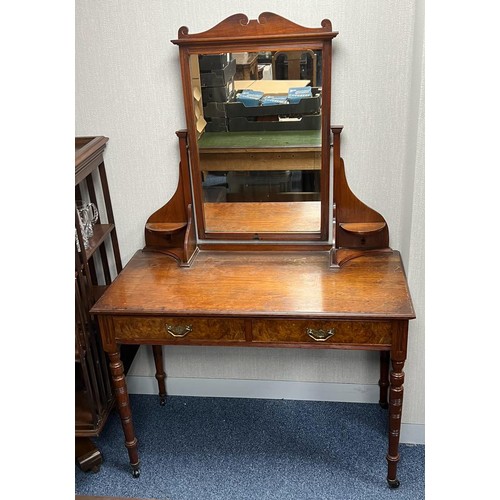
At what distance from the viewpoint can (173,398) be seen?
2.51 m

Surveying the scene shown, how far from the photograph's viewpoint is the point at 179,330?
1866 millimetres

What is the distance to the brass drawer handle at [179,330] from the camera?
1.86 meters

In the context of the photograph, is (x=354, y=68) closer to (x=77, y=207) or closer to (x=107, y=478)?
(x=77, y=207)

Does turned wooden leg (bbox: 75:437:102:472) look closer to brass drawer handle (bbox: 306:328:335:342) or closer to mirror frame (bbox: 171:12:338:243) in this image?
brass drawer handle (bbox: 306:328:335:342)

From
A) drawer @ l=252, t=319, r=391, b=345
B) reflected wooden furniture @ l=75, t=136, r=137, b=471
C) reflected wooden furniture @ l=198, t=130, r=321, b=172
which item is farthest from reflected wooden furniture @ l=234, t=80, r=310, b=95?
drawer @ l=252, t=319, r=391, b=345

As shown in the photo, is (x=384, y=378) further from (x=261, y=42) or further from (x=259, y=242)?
(x=261, y=42)

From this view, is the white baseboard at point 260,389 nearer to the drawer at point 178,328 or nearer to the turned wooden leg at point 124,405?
the turned wooden leg at point 124,405

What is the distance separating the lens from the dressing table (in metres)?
1.81

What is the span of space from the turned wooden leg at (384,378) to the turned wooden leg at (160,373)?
0.87 metres

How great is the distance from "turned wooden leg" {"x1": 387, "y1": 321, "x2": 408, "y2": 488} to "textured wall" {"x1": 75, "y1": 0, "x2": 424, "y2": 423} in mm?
214

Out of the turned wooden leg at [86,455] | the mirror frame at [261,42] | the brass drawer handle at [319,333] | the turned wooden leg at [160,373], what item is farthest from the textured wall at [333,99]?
the turned wooden leg at [86,455]

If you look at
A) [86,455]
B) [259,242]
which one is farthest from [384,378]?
[86,455]

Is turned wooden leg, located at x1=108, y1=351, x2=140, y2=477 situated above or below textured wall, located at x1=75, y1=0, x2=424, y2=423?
below

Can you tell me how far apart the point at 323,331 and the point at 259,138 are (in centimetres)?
66
